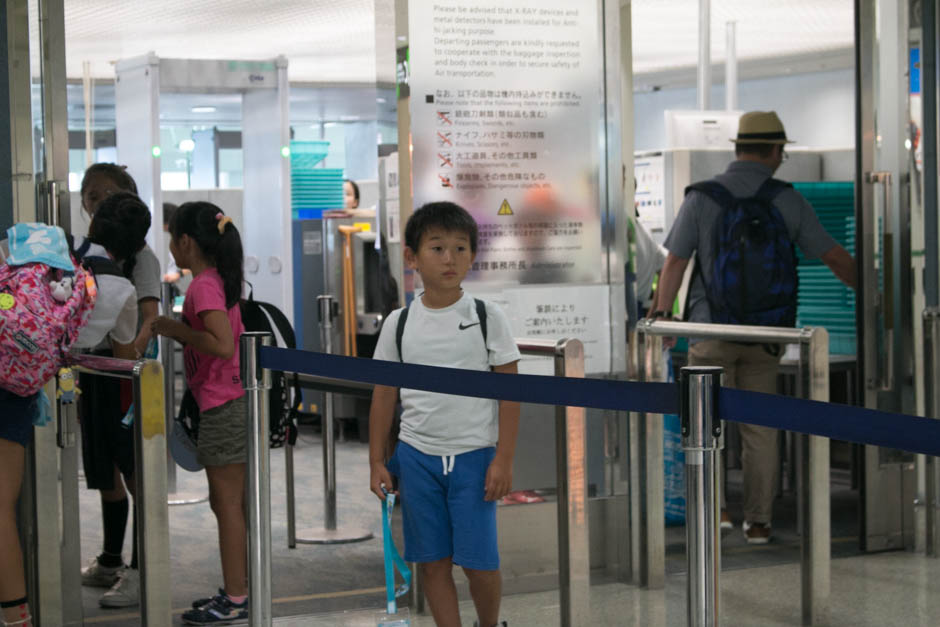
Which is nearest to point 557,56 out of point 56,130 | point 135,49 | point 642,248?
point 642,248

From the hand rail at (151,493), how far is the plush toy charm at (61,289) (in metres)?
0.48

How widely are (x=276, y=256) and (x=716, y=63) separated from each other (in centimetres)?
649

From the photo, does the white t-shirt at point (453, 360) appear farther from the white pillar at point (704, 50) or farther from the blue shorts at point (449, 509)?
the white pillar at point (704, 50)

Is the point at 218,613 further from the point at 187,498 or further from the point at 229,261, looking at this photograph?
the point at 187,498

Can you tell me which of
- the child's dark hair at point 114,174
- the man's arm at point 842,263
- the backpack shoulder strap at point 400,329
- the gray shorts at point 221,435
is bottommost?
the gray shorts at point 221,435

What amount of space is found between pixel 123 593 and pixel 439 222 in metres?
1.99

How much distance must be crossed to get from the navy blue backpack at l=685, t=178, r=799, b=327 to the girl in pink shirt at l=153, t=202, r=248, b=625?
6.78 ft

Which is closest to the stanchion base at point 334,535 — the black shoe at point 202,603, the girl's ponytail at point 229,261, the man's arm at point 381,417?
the black shoe at point 202,603

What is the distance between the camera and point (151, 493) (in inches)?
122

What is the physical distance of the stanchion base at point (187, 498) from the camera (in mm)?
6395

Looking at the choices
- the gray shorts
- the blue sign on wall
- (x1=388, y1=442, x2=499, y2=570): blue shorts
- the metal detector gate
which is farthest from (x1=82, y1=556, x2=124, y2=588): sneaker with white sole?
the metal detector gate

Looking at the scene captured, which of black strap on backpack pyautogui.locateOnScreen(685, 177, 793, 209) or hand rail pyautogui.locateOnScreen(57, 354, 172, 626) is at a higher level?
black strap on backpack pyautogui.locateOnScreen(685, 177, 793, 209)

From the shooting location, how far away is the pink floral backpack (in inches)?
133

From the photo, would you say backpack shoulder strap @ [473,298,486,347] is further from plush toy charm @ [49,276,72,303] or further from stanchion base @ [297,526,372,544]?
stanchion base @ [297,526,372,544]
